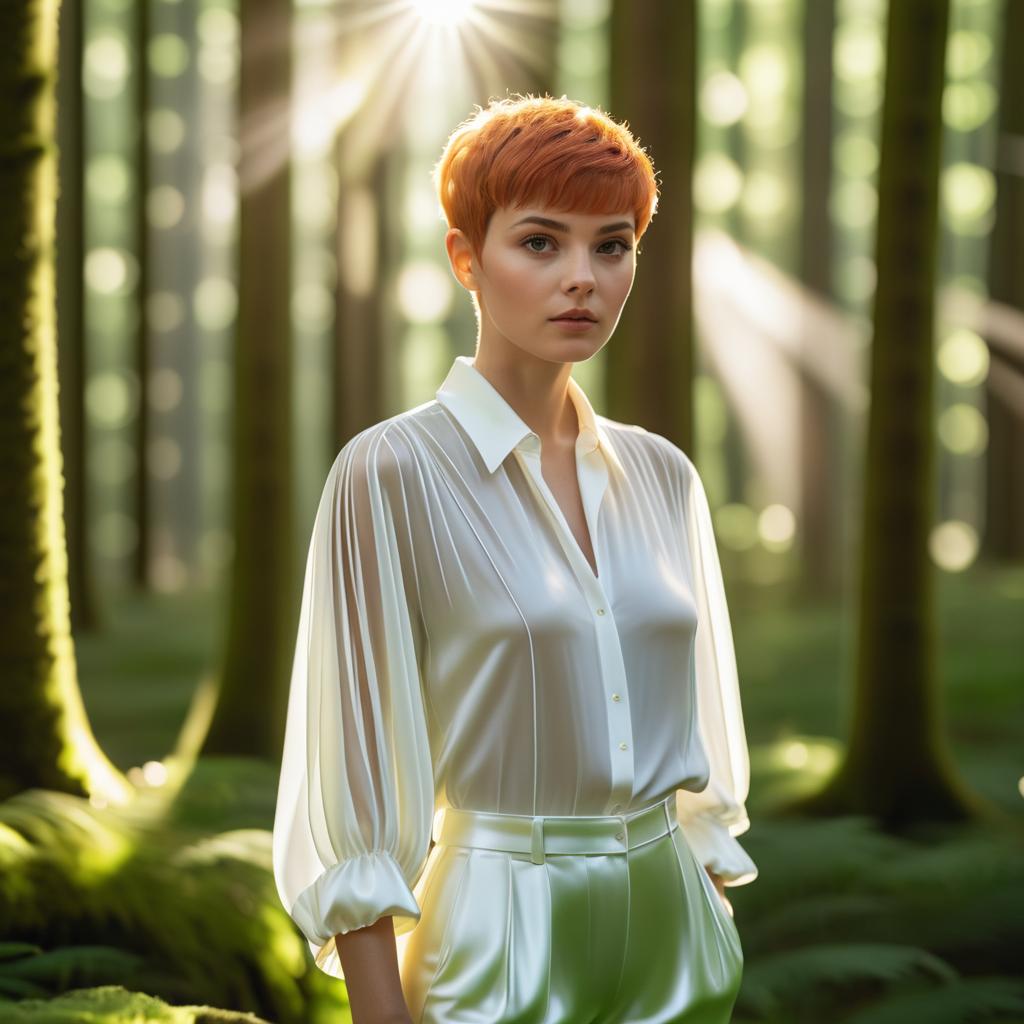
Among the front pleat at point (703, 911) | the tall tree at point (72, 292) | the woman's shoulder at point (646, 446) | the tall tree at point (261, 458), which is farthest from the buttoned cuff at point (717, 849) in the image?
the tall tree at point (72, 292)

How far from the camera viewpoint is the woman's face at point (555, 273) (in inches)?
84.8

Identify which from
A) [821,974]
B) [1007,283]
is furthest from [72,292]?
[1007,283]

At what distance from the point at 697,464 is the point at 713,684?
863 cm

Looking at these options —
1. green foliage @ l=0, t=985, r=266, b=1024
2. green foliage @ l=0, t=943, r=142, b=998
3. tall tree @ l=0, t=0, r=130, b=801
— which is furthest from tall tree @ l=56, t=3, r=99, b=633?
green foliage @ l=0, t=985, r=266, b=1024

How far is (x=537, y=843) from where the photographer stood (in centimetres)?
210

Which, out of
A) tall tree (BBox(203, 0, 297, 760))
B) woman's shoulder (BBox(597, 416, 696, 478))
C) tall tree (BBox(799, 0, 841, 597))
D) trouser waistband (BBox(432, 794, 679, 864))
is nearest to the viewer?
trouser waistband (BBox(432, 794, 679, 864))

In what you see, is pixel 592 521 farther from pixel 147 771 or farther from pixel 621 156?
pixel 147 771

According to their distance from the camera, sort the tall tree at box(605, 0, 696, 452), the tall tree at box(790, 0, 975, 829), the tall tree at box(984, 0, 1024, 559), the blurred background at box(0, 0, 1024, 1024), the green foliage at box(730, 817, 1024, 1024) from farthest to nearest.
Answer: the tall tree at box(984, 0, 1024, 559) < the tall tree at box(790, 0, 975, 829) < the tall tree at box(605, 0, 696, 452) < the green foliage at box(730, 817, 1024, 1024) < the blurred background at box(0, 0, 1024, 1024)

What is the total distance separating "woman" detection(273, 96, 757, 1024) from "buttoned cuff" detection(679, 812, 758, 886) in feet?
0.79

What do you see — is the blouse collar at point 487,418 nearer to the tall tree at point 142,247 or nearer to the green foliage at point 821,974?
the green foliage at point 821,974

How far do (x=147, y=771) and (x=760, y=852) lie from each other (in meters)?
3.18

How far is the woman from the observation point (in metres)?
2.08

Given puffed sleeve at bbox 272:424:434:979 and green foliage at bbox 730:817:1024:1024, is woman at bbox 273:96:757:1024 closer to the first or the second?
puffed sleeve at bbox 272:424:434:979

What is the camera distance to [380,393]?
57.4 feet
